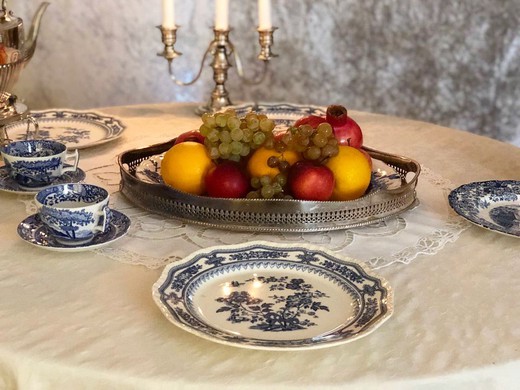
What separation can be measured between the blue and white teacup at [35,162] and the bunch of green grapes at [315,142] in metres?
0.38

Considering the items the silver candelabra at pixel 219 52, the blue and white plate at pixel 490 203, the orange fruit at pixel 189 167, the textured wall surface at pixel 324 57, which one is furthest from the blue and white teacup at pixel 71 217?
the textured wall surface at pixel 324 57

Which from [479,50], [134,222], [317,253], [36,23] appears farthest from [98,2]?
[317,253]

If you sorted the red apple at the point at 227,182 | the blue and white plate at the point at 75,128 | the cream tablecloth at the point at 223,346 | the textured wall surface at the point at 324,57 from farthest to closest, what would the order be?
the textured wall surface at the point at 324,57 → the blue and white plate at the point at 75,128 → the red apple at the point at 227,182 → the cream tablecloth at the point at 223,346

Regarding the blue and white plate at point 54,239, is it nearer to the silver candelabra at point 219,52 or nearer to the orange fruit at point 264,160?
the orange fruit at point 264,160

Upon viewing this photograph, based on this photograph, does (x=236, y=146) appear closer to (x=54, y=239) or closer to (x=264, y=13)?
(x=54, y=239)

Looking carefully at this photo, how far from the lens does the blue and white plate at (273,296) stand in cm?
78

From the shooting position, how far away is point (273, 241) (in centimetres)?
104

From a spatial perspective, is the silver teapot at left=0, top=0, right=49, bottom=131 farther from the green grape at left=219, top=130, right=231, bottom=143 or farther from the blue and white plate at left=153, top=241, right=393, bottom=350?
the blue and white plate at left=153, top=241, right=393, bottom=350

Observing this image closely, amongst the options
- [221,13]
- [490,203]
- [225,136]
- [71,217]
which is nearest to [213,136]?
[225,136]

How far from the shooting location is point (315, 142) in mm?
1045

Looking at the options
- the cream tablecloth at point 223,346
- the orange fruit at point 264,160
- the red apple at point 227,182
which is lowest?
the cream tablecloth at point 223,346

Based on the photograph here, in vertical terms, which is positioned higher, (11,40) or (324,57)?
(11,40)

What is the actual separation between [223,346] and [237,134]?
0.38m

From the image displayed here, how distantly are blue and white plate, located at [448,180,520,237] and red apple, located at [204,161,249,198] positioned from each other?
0.32 m
